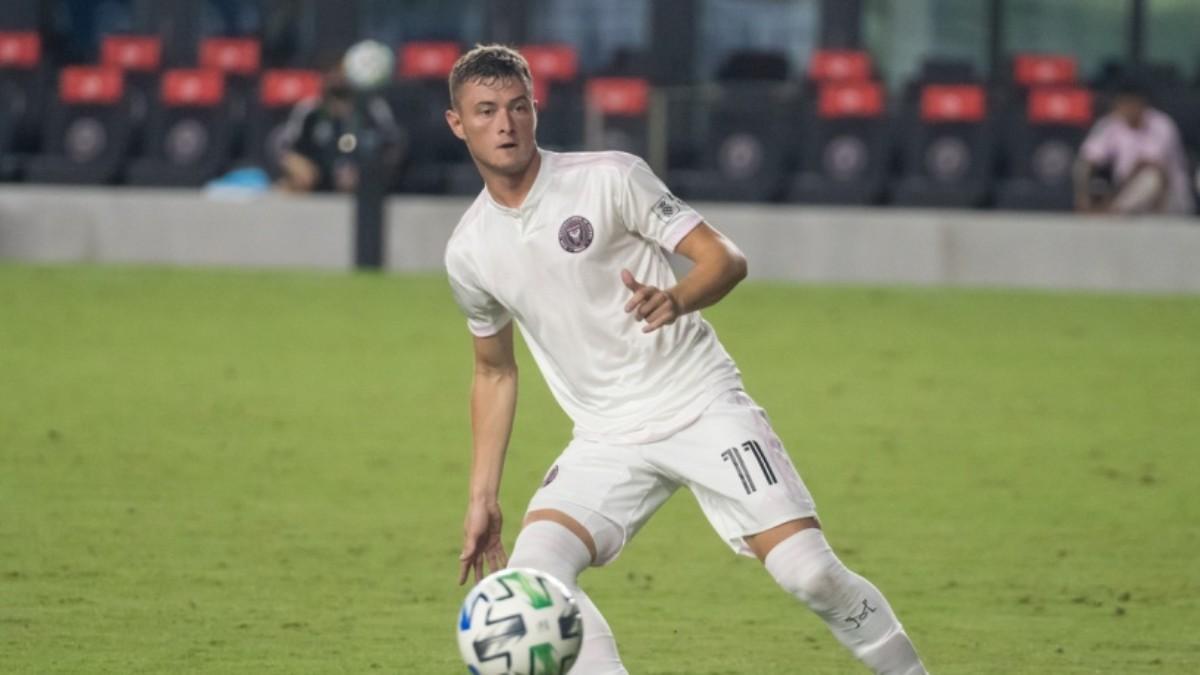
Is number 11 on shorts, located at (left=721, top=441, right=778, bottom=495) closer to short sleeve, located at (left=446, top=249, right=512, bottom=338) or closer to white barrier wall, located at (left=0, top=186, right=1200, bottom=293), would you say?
short sleeve, located at (left=446, top=249, right=512, bottom=338)

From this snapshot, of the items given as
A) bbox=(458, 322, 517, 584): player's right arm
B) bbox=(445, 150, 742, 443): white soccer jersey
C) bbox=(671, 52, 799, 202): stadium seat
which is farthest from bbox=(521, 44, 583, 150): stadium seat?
bbox=(445, 150, 742, 443): white soccer jersey

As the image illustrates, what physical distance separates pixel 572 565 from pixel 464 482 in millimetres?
5272

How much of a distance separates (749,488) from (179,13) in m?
21.3

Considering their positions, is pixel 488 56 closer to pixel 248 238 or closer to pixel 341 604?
pixel 341 604

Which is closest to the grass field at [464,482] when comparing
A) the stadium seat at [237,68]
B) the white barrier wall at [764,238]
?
the white barrier wall at [764,238]

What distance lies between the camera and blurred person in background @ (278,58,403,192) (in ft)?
68.3

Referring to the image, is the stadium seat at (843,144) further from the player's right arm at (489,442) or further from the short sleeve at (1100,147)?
the player's right arm at (489,442)

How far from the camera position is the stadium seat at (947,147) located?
2123cm

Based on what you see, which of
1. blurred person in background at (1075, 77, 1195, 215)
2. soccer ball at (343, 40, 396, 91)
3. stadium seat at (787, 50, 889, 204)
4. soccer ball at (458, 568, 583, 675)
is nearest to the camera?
soccer ball at (458, 568, 583, 675)

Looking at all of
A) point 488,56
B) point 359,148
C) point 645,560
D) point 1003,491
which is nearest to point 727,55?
point 359,148

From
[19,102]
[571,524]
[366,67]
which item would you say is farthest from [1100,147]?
[571,524]

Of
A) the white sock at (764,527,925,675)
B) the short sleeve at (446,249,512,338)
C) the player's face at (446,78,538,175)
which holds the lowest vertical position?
the white sock at (764,527,925,675)

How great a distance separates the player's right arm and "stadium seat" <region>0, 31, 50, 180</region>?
17390 mm

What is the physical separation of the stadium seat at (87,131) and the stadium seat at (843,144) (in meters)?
6.41
